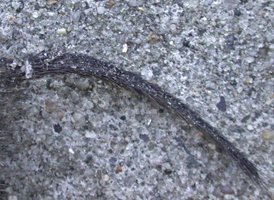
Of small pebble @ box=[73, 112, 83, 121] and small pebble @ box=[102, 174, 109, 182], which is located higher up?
small pebble @ box=[73, 112, 83, 121]

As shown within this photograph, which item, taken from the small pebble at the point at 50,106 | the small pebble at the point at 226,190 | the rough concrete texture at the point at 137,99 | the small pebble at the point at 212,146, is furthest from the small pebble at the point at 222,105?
the small pebble at the point at 50,106

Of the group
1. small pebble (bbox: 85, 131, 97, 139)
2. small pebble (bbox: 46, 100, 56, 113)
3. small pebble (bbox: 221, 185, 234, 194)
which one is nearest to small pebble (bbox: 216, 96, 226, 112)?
small pebble (bbox: 221, 185, 234, 194)

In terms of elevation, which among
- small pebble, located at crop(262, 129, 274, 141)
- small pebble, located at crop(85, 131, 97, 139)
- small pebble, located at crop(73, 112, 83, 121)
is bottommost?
small pebble, located at crop(85, 131, 97, 139)

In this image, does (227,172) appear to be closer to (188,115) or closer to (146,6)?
(188,115)

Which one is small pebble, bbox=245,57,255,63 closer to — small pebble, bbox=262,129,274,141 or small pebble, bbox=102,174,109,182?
small pebble, bbox=262,129,274,141

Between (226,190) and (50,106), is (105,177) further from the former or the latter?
(226,190)

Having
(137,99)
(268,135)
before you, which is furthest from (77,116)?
(268,135)

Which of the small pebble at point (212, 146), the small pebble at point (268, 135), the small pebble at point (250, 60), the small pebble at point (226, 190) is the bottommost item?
the small pebble at point (226, 190)

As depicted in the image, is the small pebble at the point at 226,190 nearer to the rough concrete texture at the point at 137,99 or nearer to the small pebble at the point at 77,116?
the rough concrete texture at the point at 137,99

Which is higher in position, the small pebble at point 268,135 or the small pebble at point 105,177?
the small pebble at point 268,135
